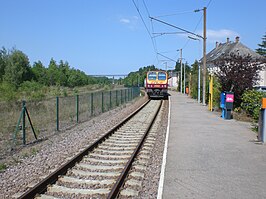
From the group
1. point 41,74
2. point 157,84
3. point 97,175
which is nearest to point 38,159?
point 97,175

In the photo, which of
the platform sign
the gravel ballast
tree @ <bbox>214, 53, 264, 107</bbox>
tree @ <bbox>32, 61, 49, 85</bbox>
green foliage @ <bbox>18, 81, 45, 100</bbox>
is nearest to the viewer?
the gravel ballast

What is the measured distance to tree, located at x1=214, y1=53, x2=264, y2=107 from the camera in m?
18.8

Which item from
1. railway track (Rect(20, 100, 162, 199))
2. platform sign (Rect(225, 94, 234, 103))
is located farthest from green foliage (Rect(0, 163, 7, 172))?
platform sign (Rect(225, 94, 234, 103))

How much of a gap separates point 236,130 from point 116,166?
7532 millimetres

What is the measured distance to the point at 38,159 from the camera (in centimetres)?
830

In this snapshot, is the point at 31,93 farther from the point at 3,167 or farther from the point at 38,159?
the point at 3,167

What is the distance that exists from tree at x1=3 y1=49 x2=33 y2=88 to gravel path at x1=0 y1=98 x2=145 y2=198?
169 feet

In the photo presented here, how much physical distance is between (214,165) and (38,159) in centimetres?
465

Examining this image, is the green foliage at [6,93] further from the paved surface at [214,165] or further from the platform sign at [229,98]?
the platform sign at [229,98]

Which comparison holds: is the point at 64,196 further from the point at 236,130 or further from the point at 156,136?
the point at 236,130

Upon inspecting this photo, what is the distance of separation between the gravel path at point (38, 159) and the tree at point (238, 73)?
33.4 feet

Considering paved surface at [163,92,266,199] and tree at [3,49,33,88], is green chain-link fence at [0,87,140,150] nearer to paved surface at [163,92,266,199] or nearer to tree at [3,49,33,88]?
paved surface at [163,92,266,199]

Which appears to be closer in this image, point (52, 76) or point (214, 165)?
point (214, 165)

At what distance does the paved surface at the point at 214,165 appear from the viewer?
5.69 metres
